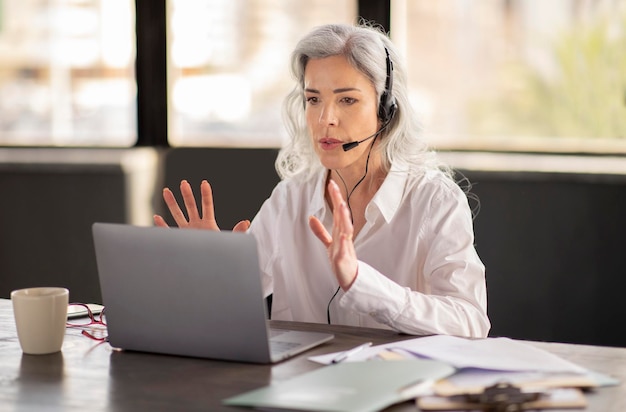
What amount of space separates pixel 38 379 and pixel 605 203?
91.3 inches

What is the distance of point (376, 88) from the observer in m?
Answer: 2.45

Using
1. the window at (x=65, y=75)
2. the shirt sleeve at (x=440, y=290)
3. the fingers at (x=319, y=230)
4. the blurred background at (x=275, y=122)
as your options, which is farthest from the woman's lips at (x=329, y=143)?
the window at (x=65, y=75)

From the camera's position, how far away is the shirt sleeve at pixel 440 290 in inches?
74.0

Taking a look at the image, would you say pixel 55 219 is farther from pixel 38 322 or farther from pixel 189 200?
pixel 38 322

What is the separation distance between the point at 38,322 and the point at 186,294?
1.02ft

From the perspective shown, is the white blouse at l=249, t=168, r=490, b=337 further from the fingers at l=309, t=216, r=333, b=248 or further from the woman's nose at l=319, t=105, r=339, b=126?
the fingers at l=309, t=216, r=333, b=248

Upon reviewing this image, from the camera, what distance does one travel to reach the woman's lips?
7.80 ft

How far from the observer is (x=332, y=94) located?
240 cm

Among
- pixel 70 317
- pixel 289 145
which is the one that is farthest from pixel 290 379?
pixel 289 145

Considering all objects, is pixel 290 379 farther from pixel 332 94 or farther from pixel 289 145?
pixel 289 145

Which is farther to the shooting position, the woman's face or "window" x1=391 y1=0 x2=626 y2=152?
"window" x1=391 y1=0 x2=626 y2=152

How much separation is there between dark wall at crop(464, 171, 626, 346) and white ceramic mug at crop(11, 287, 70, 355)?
6.62 feet

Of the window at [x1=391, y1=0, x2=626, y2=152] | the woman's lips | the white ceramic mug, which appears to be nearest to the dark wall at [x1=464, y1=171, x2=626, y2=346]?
the window at [x1=391, y1=0, x2=626, y2=152]

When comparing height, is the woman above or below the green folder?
above
